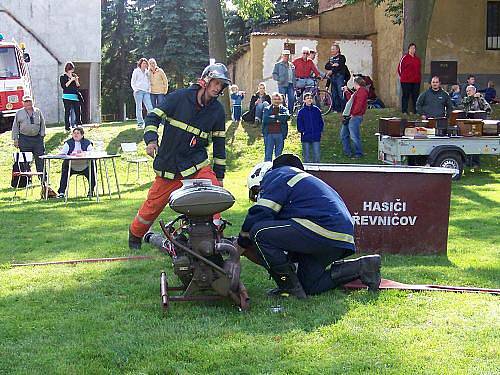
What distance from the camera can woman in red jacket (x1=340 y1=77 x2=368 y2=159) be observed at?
19.5 m

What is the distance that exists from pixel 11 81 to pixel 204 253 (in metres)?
→ 18.7

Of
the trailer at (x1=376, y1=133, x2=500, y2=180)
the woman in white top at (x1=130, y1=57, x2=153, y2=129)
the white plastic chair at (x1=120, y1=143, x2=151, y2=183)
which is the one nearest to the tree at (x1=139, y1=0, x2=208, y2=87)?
the woman in white top at (x1=130, y1=57, x2=153, y2=129)

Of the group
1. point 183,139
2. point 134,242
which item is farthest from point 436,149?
point 183,139

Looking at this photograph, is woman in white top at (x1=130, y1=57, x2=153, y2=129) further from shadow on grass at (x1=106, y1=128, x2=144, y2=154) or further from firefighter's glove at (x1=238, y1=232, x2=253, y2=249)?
firefighter's glove at (x1=238, y1=232, x2=253, y2=249)

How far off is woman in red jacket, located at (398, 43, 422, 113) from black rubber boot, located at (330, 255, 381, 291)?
14.9 meters

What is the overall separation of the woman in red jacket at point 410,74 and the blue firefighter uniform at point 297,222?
49.1 ft

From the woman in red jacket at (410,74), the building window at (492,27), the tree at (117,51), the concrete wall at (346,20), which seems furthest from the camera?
the tree at (117,51)

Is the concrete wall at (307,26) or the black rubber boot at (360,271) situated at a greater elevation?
the concrete wall at (307,26)

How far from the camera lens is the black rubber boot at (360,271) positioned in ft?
23.3

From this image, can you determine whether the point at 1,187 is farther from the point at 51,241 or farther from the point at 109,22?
the point at 109,22

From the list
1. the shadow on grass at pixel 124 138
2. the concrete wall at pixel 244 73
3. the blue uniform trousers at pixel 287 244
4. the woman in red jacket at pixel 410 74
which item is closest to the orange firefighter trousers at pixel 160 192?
the blue uniform trousers at pixel 287 244

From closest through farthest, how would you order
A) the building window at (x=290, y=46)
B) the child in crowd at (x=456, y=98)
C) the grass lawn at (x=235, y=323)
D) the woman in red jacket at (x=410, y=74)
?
the grass lawn at (x=235, y=323) < the woman in red jacket at (x=410, y=74) < the child in crowd at (x=456, y=98) < the building window at (x=290, y=46)

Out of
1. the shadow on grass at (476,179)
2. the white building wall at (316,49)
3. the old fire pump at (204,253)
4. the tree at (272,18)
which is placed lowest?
the shadow on grass at (476,179)

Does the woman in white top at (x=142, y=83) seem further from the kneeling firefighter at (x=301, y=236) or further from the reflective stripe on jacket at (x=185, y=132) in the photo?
the kneeling firefighter at (x=301, y=236)
